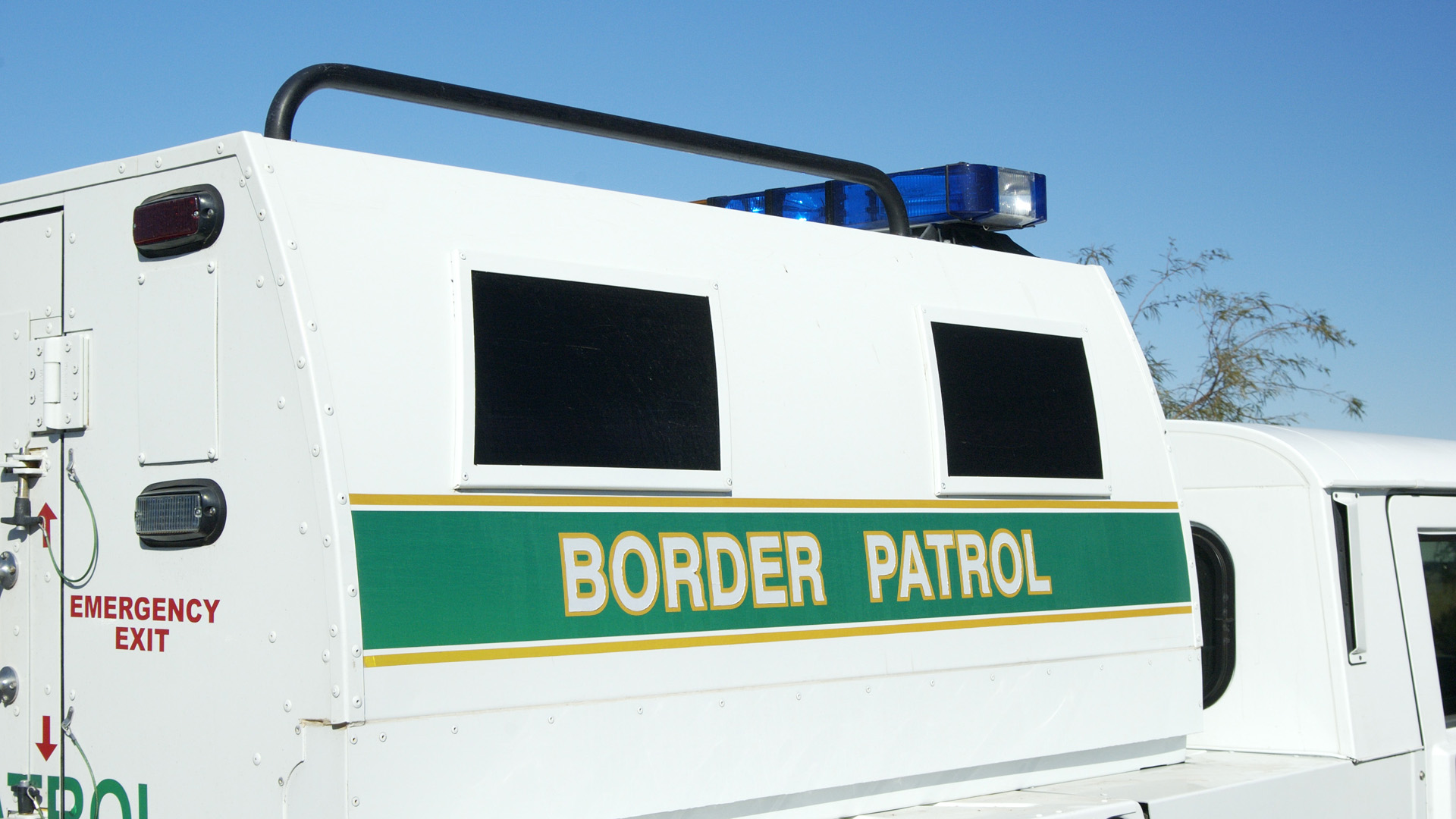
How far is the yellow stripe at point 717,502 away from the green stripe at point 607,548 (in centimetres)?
2

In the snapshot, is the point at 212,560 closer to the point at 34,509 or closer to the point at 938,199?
the point at 34,509

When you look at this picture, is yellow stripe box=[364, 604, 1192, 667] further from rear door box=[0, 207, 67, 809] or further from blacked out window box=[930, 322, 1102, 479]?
rear door box=[0, 207, 67, 809]

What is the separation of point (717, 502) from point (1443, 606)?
3441 mm

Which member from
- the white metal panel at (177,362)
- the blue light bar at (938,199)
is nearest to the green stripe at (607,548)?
the white metal panel at (177,362)

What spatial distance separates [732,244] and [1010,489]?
1.25 m

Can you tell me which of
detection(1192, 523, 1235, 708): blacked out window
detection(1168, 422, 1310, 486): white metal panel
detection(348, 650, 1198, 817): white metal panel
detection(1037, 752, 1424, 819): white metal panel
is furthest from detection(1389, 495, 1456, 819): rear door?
detection(348, 650, 1198, 817): white metal panel

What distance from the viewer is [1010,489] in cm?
456

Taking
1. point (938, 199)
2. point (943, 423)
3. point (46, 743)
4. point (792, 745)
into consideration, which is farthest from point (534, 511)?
point (938, 199)

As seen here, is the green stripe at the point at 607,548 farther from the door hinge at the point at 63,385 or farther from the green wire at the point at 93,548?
the door hinge at the point at 63,385

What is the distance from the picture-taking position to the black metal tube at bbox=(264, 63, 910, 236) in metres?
3.73

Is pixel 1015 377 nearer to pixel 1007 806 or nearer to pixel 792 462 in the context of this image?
pixel 792 462

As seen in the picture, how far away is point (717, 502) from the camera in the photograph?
3785mm

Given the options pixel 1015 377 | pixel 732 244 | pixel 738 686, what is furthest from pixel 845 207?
pixel 738 686

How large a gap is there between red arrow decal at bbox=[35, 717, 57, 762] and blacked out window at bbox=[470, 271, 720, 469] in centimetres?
136
